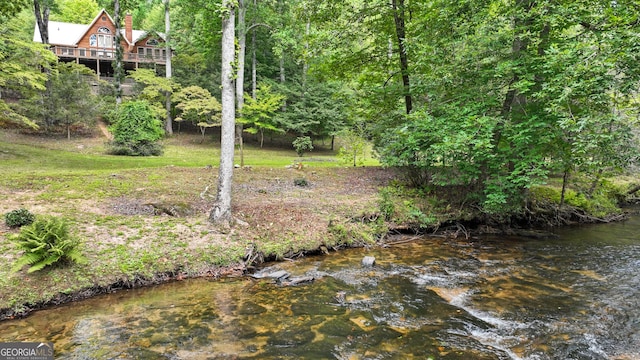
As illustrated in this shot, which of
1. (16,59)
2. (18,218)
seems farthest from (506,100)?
(16,59)

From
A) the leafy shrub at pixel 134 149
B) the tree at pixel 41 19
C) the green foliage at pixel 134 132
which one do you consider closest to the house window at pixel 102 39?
the tree at pixel 41 19

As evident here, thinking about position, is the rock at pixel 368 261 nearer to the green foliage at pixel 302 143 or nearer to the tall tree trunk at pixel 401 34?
the tall tree trunk at pixel 401 34

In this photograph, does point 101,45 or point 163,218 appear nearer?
point 163,218

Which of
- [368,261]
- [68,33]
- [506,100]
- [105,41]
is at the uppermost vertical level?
[68,33]

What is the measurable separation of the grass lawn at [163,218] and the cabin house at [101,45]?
23.9m

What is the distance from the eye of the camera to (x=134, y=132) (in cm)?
1906

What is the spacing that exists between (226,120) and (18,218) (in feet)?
16.4

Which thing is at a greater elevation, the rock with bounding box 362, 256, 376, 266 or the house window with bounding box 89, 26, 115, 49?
the house window with bounding box 89, 26, 115, 49

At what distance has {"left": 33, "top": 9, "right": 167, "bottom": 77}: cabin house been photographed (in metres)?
34.6

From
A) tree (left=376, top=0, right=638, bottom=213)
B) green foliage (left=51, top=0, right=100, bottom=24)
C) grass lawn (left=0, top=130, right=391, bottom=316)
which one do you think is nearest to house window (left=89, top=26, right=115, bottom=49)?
green foliage (left=51, top=0, right=100, bottom=24)

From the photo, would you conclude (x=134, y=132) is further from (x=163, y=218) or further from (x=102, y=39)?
(x=102, y=39)

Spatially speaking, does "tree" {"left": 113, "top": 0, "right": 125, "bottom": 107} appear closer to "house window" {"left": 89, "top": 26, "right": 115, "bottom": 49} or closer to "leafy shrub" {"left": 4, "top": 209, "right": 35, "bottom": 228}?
"house window" {"left": 89, "top": 26, "right": 115, "bottom": 49}

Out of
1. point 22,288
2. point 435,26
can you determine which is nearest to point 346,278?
point 22,288

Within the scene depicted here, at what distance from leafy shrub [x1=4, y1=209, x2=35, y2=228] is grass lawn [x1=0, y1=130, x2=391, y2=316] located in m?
0.20
